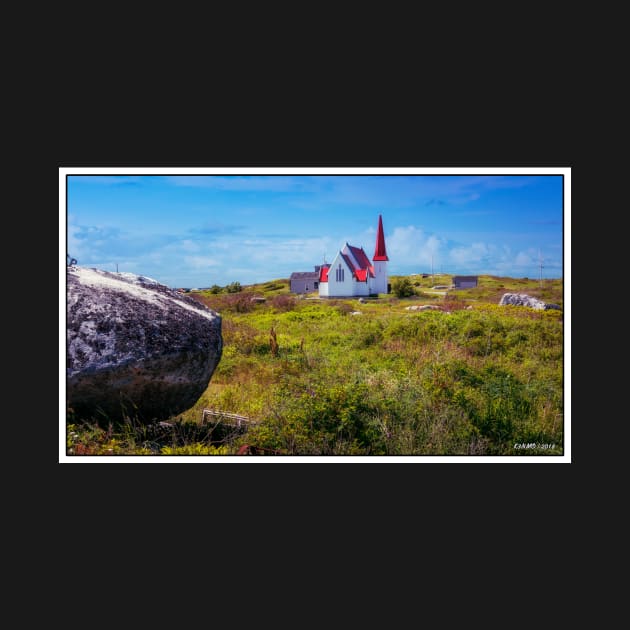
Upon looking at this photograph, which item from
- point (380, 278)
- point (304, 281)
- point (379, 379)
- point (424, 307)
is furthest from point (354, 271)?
point (379, 379)

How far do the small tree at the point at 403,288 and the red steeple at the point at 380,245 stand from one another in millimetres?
661

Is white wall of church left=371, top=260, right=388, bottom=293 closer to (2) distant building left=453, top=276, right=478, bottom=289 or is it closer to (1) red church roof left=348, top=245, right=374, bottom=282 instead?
(1) red church roof left=348, top=245, right=374, bottom=282

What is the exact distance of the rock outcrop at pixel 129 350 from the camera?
6180 millimetres

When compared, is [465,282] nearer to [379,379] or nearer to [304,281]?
[379,379]

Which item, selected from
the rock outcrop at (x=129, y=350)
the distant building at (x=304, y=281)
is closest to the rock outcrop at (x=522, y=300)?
the distant building at (x=304, y=281)

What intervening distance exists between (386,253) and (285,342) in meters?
2.38

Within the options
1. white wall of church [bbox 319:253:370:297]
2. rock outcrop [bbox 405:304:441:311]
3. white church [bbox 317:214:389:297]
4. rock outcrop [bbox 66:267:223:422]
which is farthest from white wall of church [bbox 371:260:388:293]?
rock outcrop [bbox 66:267:223:422]

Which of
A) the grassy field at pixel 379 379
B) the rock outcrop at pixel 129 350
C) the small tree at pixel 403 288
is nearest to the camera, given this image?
the rock outcrop at pixel 129 350

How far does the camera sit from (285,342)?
336 inches

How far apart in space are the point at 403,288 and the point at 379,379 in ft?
5.51

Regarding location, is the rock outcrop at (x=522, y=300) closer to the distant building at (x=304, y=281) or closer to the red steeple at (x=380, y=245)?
the red steeple at (x=380, y=245)

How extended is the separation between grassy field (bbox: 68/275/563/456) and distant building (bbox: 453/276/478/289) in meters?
0.11

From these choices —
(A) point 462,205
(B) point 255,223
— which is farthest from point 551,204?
(B) point 255,223
